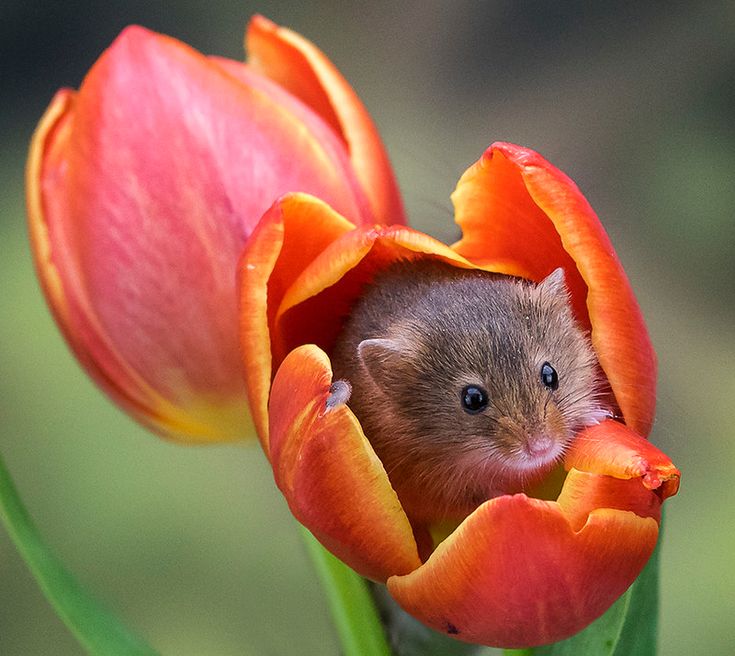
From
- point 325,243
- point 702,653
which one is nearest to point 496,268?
point 325,243

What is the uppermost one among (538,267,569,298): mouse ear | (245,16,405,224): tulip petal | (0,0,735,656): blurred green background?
(245,16,405,224): tulip petal

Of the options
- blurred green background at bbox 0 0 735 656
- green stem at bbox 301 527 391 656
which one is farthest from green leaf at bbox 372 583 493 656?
blurred green background at bbox 0 0 735 656

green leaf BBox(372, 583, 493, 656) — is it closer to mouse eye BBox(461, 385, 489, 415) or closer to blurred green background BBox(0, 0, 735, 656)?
mouse eye BBox(461, 385, 489, 415)

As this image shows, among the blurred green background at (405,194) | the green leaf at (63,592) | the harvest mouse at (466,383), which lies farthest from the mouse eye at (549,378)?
the blurred green background at (405,194)

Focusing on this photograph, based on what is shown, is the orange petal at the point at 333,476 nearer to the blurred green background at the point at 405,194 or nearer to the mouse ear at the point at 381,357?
the mouse ear at the point at 381,357

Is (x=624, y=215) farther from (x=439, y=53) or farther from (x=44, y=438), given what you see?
(x=44, y=438)

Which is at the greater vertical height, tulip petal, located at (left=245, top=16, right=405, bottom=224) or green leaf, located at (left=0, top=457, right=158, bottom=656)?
tulip petal, located at (left=245, top=16, right=405, bottom=224)
